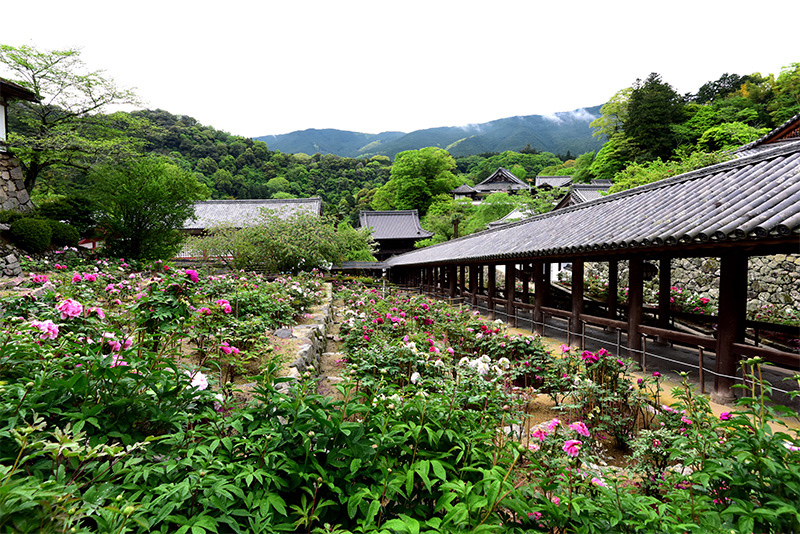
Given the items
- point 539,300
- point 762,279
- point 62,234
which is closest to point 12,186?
point 62,234

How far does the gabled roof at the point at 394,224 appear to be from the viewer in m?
33.4

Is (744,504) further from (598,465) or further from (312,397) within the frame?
(312,397)

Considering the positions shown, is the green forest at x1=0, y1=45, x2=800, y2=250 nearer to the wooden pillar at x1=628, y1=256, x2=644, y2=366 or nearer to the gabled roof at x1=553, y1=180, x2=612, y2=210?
the gabled roof at x1=553, y1=180, x2=612, y2=210

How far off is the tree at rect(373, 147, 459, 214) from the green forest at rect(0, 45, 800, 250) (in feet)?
0.46

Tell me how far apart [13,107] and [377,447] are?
20.4 metres

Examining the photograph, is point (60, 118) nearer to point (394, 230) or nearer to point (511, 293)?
point (511, 293)

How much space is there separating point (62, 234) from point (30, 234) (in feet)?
2.93

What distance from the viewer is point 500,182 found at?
174ft

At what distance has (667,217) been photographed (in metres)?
4.89

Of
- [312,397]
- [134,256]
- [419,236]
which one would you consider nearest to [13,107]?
[134,256]

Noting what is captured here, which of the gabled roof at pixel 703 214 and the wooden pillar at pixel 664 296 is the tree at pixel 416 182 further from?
the wooden pillar at pixel 664 296

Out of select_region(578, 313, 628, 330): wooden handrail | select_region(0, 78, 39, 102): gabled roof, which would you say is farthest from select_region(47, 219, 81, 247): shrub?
select_region(578, 313, 628, 330): wooden handrail

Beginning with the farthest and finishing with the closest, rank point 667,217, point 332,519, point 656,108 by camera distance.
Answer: point 656,108, point 667,217, point 332,519

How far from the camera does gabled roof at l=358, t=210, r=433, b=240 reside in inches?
1314
